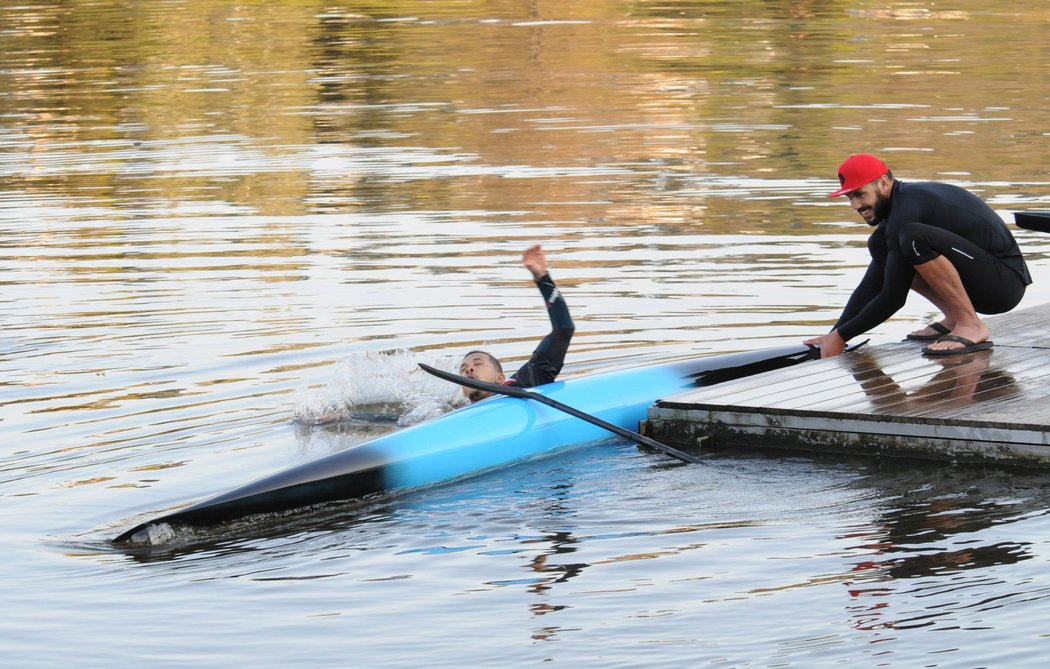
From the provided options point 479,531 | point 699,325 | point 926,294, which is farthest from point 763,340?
point 479,531

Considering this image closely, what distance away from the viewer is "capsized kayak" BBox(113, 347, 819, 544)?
7516 millimetres

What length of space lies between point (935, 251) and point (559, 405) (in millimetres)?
2309

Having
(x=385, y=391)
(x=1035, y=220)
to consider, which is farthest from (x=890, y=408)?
(x=385, y=391)

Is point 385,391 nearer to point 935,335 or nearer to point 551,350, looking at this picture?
point 551,350

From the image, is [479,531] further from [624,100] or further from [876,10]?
[876,10]

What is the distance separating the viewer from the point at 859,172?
9016 millimetres

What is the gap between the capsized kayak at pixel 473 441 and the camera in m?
7.52

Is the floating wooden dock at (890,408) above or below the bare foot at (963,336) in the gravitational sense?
below

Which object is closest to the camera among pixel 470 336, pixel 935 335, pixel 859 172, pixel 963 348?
pixel 859 172

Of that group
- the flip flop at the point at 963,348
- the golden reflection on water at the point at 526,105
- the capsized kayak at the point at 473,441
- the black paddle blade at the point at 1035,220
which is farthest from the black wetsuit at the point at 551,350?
the golden reflection on water at the point at 526,105

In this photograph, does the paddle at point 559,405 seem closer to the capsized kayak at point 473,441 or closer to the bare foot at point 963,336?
the capsized kayak at point 473,441

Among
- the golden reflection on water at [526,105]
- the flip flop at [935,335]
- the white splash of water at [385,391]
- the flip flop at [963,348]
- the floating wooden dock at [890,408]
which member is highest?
the golden reflection on water at [526,105]

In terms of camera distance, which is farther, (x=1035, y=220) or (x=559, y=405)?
(x=1035, y=220)

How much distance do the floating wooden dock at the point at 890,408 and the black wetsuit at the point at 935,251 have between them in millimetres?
281
